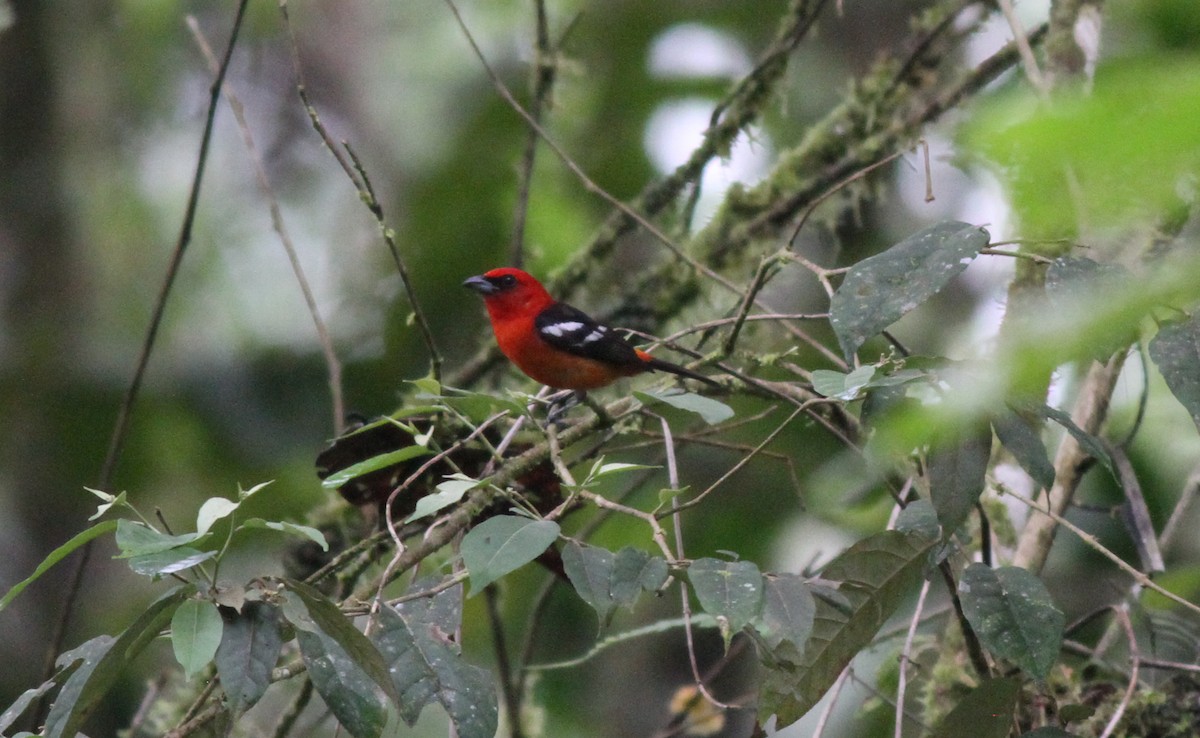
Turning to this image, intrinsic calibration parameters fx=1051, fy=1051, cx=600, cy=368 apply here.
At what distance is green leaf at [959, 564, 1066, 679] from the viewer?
70.1 inches

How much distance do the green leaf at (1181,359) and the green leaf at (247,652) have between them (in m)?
1.40

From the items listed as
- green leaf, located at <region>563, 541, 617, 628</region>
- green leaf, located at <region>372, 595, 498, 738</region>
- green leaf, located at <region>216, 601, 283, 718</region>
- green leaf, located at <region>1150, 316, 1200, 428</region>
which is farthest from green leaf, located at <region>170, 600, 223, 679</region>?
green leaf, located at <region>1150, 316, 1200, 428</region>

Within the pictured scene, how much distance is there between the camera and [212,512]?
1.60m

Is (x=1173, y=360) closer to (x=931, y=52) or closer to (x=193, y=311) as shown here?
(x=931, y=52)

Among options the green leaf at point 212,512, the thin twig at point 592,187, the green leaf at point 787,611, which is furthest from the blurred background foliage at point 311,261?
Answer: the green leaf at point 212,512

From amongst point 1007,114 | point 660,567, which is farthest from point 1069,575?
point 1007,114

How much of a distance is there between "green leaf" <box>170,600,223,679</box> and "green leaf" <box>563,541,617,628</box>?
50 centimetres

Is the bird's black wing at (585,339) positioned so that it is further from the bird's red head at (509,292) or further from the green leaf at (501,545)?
the green leaf at (501,545)

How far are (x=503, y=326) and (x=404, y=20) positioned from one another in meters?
4.98

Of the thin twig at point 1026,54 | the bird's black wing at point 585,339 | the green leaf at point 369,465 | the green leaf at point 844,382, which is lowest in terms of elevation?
the bird's black wing at point 585,339

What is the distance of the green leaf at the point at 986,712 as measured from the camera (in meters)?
1.99

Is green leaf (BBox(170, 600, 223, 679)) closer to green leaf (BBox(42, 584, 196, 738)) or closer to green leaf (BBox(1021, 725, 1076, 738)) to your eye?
green leaf (BBox(42, 584, 196, 738))

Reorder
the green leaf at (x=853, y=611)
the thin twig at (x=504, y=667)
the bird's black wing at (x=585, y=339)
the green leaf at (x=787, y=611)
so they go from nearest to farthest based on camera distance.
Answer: the green leaf at (x=787, y=611) < the green leaf at (x=853, y=611) < the thin twig at (x=504, y=667) < the bird's black wing at (x=585, y=339)

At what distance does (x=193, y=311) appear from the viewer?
6.16m
